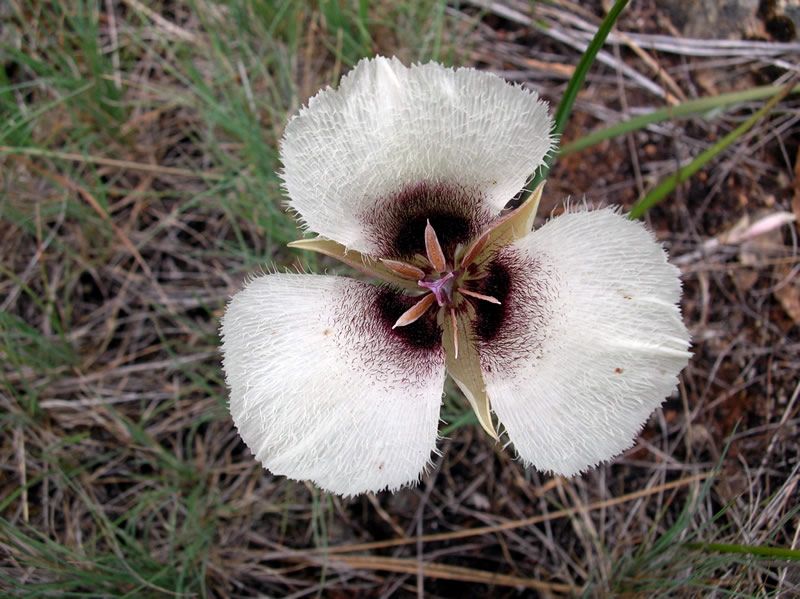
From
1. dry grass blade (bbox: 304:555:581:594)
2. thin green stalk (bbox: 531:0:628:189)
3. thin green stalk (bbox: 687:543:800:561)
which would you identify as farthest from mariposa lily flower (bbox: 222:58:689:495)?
dry grass blade (bbox: 304:555:581:594)

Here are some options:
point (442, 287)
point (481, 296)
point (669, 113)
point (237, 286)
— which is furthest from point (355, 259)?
point (669, 113)

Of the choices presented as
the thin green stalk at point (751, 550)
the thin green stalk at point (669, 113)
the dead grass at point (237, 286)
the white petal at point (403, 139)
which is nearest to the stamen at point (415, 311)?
the white petal at point (403, 139)

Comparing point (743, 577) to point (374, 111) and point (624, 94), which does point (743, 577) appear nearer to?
point (374, 111)

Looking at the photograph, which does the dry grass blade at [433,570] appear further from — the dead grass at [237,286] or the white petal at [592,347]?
the white petal at [592,347]

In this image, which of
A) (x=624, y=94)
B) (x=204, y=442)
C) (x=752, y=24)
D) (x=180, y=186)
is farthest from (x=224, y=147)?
(x=752, y=24)

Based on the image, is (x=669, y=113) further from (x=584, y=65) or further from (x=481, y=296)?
(x=481, y=296)

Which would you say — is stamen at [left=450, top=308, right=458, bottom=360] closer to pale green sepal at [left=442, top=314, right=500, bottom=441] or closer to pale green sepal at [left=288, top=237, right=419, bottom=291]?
pale green sepal at [left=442, top=314, right=500, bottom=441]
